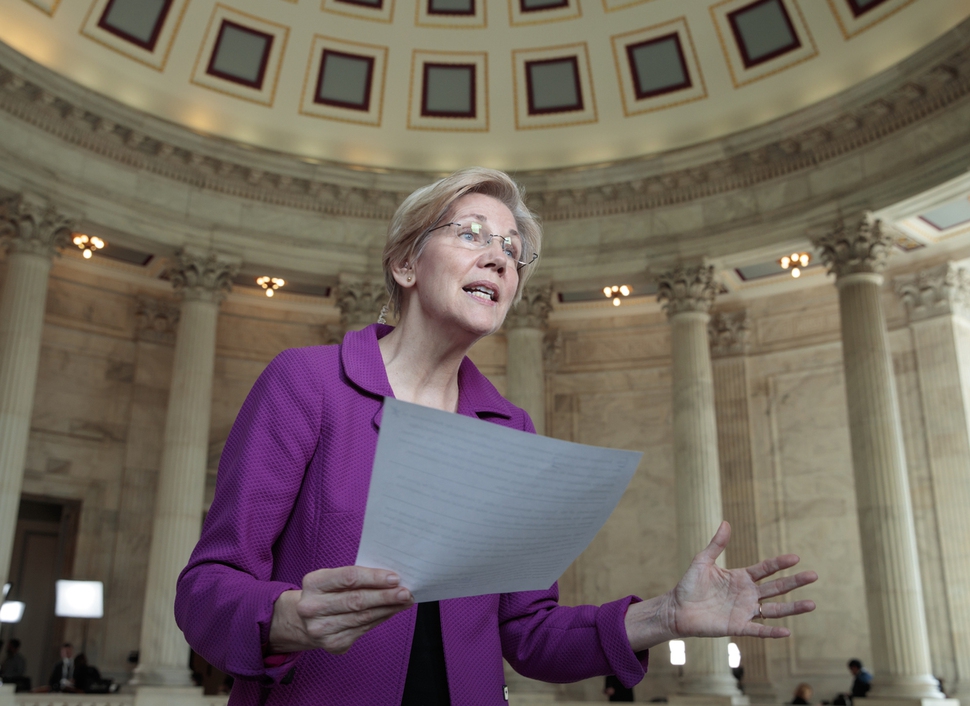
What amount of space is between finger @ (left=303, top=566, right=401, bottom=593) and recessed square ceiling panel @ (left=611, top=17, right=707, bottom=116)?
22603mm

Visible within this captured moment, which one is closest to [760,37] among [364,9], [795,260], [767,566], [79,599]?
[795,260]

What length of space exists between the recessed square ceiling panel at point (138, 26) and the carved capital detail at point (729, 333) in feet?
50.4

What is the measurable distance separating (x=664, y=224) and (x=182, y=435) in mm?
11706

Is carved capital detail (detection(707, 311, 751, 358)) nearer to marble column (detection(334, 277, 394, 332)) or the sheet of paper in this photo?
marble column (detection(334, 277, 394, 332))

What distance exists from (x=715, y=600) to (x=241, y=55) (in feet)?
76.2

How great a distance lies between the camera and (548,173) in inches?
901

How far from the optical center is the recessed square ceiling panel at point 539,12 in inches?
932

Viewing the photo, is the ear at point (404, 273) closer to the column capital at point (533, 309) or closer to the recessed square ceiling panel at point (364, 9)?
the column capital at point (533, 309)

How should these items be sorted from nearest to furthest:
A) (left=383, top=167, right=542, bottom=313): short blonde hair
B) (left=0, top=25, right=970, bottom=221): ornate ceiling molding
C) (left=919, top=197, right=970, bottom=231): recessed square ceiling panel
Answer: (left=383, top=167, right=542, bottom=313): short blonde hair
(left=0, top=25, right=970, bottom=221): ornate ceiling molding
(left=919, top=197, right=970, bottom=231): recessed square ceiling panel

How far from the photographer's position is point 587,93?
24078mm

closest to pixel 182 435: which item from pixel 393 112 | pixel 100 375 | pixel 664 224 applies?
pixel 100 375

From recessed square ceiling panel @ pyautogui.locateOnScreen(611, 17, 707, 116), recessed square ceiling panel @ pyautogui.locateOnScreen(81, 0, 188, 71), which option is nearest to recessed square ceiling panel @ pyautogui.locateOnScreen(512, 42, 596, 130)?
recessed square ceiling panel @ pyautogui.locateOnScreen(611, 17, 707, 116)

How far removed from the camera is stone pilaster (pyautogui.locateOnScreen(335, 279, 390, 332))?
71.9ft

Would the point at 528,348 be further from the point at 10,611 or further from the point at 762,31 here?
the point at 10,611
